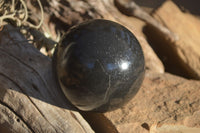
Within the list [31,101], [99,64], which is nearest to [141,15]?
[99,64]

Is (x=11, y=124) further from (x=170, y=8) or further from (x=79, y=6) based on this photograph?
(x=170, y=8)

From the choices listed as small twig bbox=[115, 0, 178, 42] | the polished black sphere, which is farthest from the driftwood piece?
small twig bbox=[115, 0, 178, 42]

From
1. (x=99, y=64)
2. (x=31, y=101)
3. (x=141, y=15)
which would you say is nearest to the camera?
(x=99, y=64)

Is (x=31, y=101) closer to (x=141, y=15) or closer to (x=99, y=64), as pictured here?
(x=99, y=64)

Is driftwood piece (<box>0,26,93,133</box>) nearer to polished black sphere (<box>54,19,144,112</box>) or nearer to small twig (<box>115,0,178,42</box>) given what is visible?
polished black sphere (<box>54,19,144,112</box>)

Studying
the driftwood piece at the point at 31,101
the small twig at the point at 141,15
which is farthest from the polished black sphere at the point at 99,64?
the small twig at the point at 141,15

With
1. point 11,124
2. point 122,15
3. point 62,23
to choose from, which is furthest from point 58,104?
point 122,15

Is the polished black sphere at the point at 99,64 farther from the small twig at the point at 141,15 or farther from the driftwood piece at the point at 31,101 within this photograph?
the small twig at the point at 141,15
